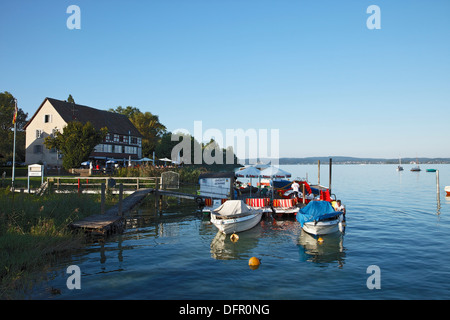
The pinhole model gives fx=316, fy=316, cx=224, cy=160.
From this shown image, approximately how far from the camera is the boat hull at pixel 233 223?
783 inches

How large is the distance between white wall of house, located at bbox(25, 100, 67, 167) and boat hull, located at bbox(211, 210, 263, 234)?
48.5 m

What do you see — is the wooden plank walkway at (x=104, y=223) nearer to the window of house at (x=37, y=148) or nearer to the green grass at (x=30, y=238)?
the green grass at (x=30, y=238)

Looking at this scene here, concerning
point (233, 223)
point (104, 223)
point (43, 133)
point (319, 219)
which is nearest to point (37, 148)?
point (43, 133)

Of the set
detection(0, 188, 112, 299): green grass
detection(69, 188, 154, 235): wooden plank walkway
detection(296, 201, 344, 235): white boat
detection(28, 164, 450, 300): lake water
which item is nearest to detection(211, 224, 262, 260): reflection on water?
detection(28, 164, 450, 300): lake water

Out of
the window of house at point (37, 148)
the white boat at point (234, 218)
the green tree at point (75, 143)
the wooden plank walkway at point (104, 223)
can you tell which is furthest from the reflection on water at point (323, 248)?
the window of house at point (37, 148)

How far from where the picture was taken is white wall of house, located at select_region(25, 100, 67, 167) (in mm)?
58250

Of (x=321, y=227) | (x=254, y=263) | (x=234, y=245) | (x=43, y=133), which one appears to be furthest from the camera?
(x=43, y=133)

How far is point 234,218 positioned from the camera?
20.3 metres

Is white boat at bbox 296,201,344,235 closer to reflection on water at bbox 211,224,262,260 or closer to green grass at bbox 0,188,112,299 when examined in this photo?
reflection on water at bbox 211,224,262,260

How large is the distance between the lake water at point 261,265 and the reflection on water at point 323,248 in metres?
0.05

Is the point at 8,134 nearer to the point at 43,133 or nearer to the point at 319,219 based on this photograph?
the point at 43,133

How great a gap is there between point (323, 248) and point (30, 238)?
47.4ft

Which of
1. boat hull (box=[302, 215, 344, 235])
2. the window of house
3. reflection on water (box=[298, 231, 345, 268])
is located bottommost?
reflection on water (box=[298, 231, 345, 268])
